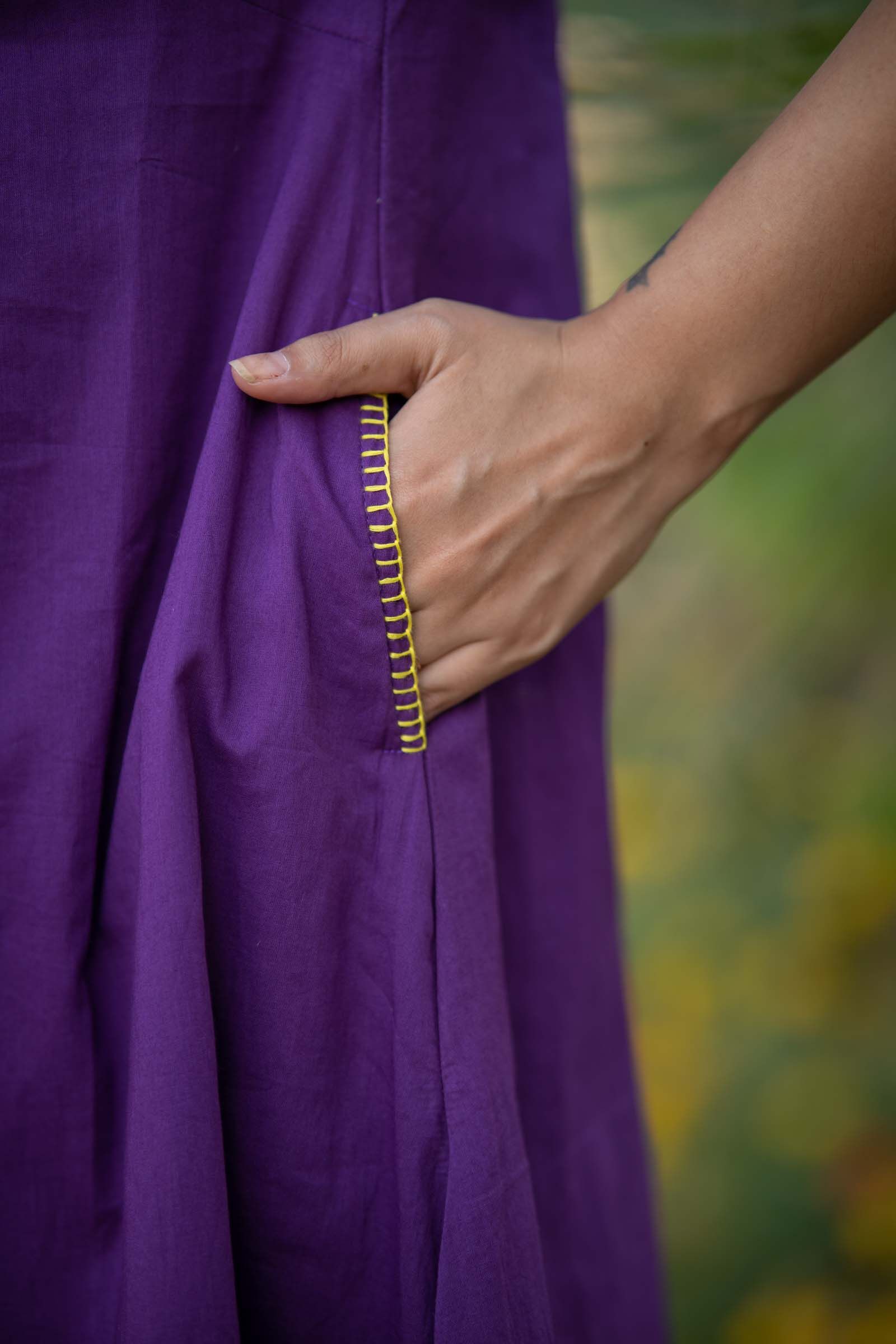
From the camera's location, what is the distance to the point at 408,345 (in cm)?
67

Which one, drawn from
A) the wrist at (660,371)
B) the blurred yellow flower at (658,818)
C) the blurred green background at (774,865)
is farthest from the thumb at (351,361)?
the blurred yellow flower at (658,818)

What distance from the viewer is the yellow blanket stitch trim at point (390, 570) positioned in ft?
2.14

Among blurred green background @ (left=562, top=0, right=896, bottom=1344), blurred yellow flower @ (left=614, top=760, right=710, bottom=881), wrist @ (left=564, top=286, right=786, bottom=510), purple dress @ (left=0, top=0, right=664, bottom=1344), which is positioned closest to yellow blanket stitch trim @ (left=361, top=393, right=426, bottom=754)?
purple dress @ (left=0, top=0, right=664, bottom=1344)

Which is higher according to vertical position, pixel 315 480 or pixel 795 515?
pixel 795 515

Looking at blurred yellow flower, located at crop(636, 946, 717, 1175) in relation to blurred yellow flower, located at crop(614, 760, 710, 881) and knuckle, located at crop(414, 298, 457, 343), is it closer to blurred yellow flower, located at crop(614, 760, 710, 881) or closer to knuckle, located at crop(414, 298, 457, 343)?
blurred yellow flower, located at crop(614, 760, 710, 881)

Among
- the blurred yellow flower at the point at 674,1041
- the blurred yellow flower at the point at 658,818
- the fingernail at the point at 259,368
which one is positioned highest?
the fingernail at the point at 259,368

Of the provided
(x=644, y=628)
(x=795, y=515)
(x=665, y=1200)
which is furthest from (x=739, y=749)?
(x=665, y=1200)

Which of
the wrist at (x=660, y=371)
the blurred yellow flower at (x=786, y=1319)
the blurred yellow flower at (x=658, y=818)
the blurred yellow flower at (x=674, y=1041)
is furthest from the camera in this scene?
the blurred yellow flower at (x=658, y=818)

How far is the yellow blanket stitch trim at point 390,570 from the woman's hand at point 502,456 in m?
0.01

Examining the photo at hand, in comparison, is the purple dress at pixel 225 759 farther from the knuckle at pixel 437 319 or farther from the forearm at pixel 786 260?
the forearm at pixel 786 260

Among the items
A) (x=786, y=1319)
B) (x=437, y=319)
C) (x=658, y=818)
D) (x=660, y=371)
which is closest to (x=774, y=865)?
(x=658, y=818)

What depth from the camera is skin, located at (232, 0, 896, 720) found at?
0.66 metres

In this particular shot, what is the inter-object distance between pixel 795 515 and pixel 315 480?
161 cm

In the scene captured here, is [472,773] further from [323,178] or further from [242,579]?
[323,178]
